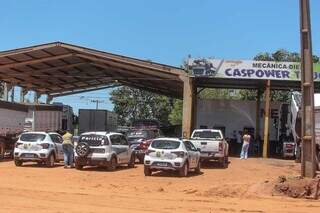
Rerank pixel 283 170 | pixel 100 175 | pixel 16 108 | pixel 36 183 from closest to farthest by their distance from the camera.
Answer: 1. pixel 36 183
2. pixel 100 175
3. pixel 283 170
4. pixel 16 108

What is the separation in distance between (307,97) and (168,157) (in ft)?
22.8

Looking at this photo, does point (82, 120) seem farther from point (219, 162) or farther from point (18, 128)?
point (219, 162)

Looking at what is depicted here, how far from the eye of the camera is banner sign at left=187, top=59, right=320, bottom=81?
122 feet

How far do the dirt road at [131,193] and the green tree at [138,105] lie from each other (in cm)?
5376

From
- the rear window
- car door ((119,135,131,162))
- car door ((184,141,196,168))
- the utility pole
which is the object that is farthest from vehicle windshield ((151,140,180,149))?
the utility pole

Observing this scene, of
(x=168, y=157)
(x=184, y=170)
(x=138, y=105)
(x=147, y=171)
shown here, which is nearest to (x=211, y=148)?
(x=184, y=170)

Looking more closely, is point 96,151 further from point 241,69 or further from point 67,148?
point 241,69

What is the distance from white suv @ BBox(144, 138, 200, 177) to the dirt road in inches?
18.4

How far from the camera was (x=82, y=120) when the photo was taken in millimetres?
48375

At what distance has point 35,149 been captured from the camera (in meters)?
27.7

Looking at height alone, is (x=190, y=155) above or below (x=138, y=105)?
below

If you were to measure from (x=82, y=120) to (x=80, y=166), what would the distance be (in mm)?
21903

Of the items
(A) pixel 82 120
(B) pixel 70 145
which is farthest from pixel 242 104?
(B) pixel 70 145

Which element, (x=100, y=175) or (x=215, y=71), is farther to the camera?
(x=215, y=71)
